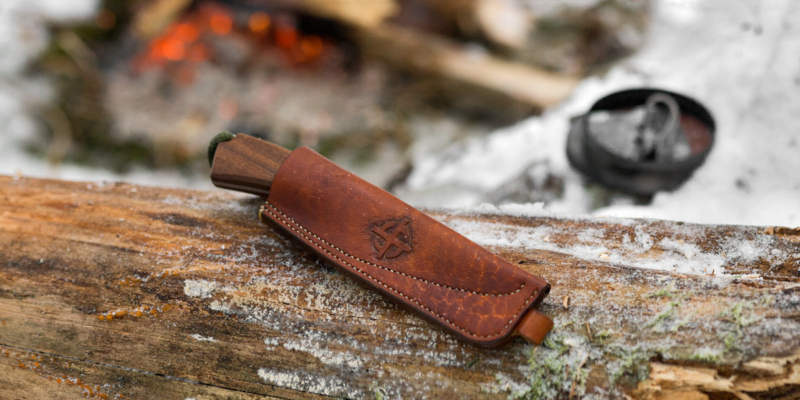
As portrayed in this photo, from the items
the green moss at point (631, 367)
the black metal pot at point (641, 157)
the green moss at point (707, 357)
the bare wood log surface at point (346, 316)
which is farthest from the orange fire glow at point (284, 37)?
the green moss at point (707, 357)

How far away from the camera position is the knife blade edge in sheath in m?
1.36

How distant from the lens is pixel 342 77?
161 inches

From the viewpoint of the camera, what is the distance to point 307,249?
1.59 meters

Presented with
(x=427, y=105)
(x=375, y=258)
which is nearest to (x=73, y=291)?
(x=375, y=258)

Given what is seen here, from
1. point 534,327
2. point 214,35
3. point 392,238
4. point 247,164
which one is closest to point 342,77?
point 214,35

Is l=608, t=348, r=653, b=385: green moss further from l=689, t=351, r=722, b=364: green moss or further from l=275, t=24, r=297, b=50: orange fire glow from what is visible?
l=275, t=24, r=297, b=50: orange fire glow

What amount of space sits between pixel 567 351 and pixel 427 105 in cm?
298

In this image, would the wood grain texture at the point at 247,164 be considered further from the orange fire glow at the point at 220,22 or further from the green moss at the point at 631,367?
the orange fire glow at the point at 220,22

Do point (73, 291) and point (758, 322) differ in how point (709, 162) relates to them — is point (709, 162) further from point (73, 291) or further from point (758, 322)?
Answer: point (73, 291)

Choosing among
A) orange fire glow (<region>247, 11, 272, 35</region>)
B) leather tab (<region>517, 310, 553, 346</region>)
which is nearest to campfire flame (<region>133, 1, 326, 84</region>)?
orange fire glow (<region>247, 11, 272, 35</region>)

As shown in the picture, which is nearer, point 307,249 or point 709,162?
point 307,249

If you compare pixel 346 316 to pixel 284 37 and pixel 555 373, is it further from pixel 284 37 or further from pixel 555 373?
pixel 284 37

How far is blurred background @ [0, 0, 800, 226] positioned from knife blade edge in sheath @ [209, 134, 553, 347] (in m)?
A: 1.54

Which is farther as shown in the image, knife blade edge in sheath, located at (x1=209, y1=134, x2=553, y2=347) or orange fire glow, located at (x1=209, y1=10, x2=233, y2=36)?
orange fire glow, located at (x1=209, y1=10, x2=233, y2=36)
